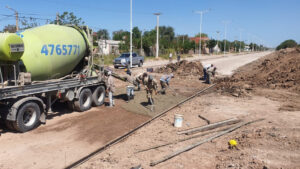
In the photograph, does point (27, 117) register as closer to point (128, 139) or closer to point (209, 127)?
point (128, 139)

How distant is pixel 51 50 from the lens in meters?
9.06

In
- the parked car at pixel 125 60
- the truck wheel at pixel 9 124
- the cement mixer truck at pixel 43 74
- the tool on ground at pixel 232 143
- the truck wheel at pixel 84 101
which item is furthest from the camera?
the parked car at pixel 125 60

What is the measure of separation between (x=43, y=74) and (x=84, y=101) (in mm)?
2574

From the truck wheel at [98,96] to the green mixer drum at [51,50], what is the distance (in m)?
1.54

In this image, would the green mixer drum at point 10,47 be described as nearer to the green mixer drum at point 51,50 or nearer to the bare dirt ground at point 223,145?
the green mixer drum at point 51,50

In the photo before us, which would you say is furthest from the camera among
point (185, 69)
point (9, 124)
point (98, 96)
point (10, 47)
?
point (185, 69)

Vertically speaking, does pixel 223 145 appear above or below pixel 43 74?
below

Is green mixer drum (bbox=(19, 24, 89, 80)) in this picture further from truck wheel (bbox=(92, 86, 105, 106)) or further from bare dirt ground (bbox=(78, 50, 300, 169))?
bare dirt ground (bbox=(78, 50, 300, 169))

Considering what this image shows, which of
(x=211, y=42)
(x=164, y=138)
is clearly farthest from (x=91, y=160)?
(x=211, y=42)

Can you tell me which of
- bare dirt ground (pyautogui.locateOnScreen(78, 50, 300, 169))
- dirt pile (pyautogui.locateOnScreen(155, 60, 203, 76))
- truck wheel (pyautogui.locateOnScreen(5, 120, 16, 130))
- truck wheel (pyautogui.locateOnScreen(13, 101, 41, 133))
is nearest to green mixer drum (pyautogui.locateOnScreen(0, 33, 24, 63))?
truck wheel (pyautogui.locateOnScreen(13, 101, 41, 133))

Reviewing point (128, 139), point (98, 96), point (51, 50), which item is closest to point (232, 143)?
point (128, 139)

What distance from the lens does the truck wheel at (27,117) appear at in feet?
25.1

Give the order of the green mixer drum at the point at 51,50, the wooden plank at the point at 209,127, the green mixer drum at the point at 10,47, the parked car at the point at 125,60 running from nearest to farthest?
the green mixer drum at the point at 10,47
the wooden plank at the point at 209,127
the green mixer drum at the point at 51,50
the parked car at the point at 125,60

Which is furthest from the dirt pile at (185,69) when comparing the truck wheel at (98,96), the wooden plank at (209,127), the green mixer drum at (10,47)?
the green mixer drum at (10,47)
